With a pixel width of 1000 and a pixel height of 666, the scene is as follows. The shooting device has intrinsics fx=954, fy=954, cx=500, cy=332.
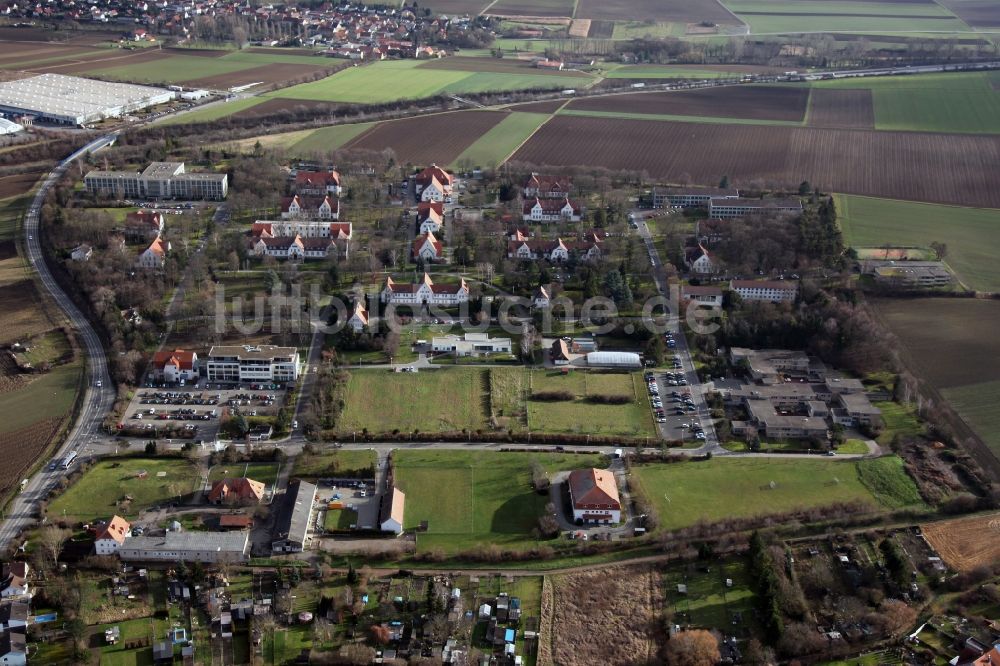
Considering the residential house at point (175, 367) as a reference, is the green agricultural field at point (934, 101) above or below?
above

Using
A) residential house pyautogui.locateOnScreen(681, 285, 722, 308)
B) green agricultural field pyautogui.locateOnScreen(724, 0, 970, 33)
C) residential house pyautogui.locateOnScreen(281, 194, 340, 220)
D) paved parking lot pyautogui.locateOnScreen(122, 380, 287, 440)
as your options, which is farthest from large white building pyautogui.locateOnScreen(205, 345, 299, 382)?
green agricultural field pyautogui.locateOnScreen(724, 0, 970, 33)

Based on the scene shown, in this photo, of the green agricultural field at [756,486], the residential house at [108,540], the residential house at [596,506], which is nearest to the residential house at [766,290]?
the green agricultural field at [756,486]

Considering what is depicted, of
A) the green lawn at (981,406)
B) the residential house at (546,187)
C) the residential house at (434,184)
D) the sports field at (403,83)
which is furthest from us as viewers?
the sports field at (403,83)

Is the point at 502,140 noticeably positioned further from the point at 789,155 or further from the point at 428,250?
the point at 428,250

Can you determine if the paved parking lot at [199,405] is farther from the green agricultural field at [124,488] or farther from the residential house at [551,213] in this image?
the residential house at [551,213]

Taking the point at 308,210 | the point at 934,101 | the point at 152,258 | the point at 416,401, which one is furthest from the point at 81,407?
the point at 934,101

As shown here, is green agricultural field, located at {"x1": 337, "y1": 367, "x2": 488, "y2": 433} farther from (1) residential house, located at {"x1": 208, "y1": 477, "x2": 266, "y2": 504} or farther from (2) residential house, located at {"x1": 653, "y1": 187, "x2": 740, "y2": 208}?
(2) residential house, located at {"x1": 653, "y1": 187, "x2": 740, "y2": 208}

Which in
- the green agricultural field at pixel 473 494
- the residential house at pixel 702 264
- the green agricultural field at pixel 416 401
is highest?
the residential house at pixel 702 264
